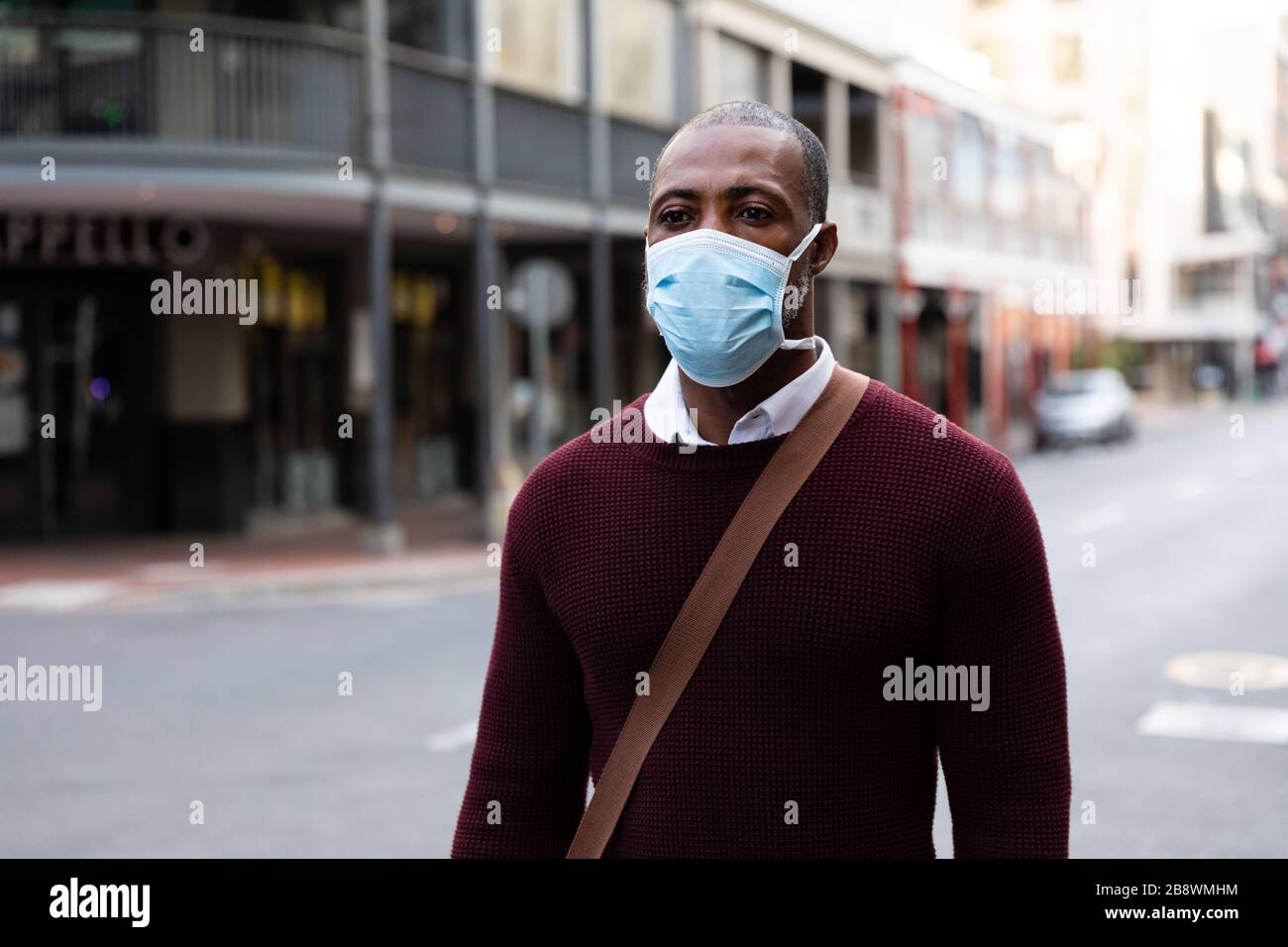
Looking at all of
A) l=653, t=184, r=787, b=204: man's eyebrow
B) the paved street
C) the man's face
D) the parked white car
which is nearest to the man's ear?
the man's face

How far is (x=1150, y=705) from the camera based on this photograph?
879 centimetres


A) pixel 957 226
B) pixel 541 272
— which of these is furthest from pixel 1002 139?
pixel 541 272

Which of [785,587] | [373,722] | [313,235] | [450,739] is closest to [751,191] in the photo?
[785,587]

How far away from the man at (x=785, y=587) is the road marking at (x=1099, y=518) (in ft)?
52.8

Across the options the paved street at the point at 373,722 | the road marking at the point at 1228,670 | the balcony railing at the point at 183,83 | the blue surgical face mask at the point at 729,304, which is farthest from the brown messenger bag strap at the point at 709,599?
the balcony railing at the point at 183,83

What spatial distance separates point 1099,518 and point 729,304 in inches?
704

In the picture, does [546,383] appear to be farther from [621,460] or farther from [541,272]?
[621,460]

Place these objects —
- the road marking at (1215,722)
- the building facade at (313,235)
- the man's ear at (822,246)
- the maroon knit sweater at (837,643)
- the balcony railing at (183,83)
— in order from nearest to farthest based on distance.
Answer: the maroon knit sweater at (837,643)
the man's ear at (822,246)
the road marking at (1215,722)
the balcony railing at (183,83)
the building facade at (313,235)

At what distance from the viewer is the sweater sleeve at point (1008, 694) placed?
2090mm

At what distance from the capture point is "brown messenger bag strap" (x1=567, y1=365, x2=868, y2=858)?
2113mm

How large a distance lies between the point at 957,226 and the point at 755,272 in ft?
115

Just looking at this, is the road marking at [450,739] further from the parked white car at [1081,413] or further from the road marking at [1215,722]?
the parked white car at [1081,413]

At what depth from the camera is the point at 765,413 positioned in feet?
7.18

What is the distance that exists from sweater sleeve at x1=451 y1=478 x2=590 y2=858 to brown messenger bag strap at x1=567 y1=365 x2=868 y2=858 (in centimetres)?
15
